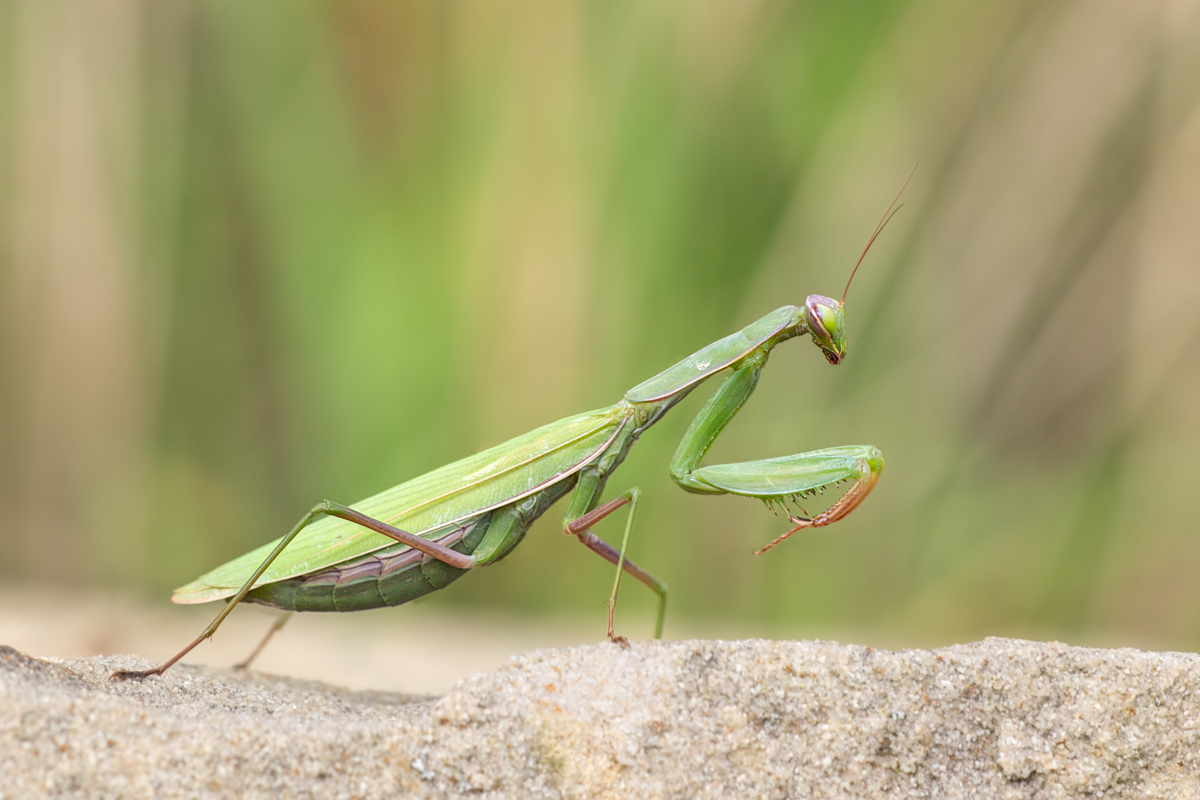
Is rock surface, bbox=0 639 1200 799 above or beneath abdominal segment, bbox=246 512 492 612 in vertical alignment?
beneath

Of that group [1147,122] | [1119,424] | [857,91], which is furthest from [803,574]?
[1147,122]

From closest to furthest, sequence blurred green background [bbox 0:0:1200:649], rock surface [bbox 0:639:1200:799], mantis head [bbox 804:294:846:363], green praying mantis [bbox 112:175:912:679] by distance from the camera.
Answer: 1. rock surface [bbox 0:639:1200:799]
2. green praying mantis [bbox 112:175:912:679]
3. mantis head [bbox 804:294:846:363]
4. blurred green background [bbox 0:0:1200:649]

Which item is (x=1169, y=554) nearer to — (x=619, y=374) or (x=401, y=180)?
(x=619, y=374)

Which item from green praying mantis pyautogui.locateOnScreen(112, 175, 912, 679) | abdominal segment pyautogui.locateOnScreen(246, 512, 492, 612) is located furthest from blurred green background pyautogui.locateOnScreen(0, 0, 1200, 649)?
abdominal segment pyautogui.locateOnScreen(246, 512, 492, 612)

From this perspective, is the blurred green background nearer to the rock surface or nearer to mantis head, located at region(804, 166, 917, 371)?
mantis head, located at region(804, 166, 917, 371)

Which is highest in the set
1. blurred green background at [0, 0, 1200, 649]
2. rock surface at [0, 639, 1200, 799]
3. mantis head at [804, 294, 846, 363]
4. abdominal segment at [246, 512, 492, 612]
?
blurred green background at [0, 0, 1200, 649]

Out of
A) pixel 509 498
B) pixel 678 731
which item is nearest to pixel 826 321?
pixel 509 498

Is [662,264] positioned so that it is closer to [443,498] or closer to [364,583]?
[443,498]
